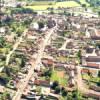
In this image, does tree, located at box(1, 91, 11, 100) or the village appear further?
the village

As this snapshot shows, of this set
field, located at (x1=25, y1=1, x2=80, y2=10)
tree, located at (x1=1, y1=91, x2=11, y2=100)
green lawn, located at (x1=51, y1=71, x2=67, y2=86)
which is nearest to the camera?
tree, located at (x1=1, y1=91, x2=11, y2=100)

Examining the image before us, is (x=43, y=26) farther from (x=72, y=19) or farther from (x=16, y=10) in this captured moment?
(x=16, y=10)

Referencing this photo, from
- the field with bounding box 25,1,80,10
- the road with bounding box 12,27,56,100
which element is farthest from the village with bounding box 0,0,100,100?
the field with bounding box 25,1,80,10

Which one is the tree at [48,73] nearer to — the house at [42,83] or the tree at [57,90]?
the house at [42,83]

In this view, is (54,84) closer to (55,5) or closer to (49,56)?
(49,56)

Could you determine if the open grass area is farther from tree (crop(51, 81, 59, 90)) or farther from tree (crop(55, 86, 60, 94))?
tree (crop(55, 86, 60, 94))

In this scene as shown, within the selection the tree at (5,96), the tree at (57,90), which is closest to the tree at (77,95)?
the tree at (57,90)

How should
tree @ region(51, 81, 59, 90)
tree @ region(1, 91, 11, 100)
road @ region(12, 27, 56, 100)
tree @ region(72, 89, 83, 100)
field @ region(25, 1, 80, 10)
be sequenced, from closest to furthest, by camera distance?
tree @ region(1, 91, 11, 100), tree @ region(72, 89, 83, 100), road @ region(12, 27, 56, 100), tree @ region(51, 81, 59, 90), field @ region(25, 1, 80, 10)

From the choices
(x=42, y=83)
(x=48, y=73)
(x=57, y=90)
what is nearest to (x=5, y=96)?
(x=42, y=83)
